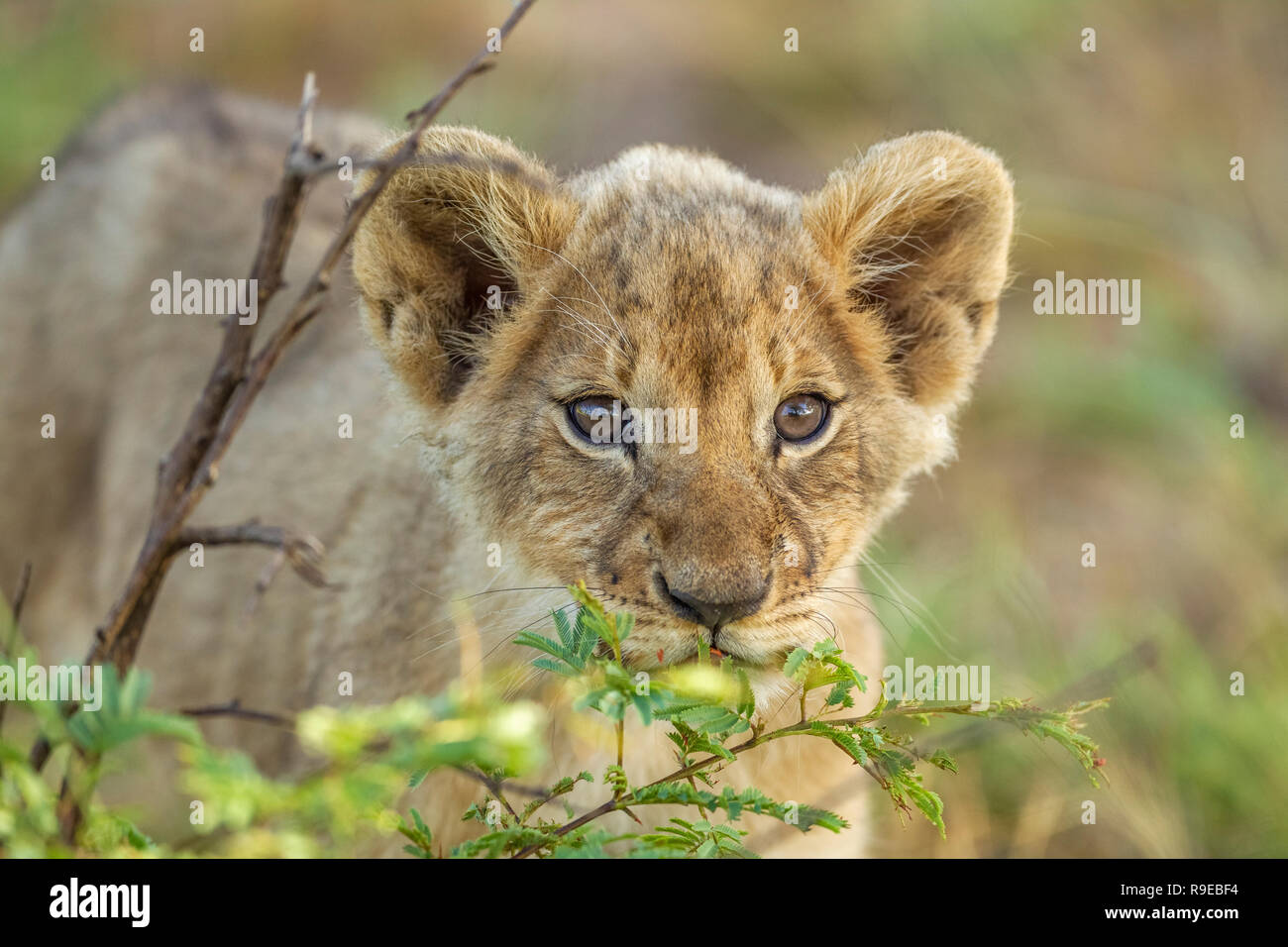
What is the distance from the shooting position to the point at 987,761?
535 cm

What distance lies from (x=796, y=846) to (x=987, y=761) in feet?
5.64

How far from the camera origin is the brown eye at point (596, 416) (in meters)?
3.40

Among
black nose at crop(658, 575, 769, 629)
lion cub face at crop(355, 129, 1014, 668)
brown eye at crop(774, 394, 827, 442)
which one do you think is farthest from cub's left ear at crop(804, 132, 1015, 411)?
black nose at crop(658, 575, 769, 629)

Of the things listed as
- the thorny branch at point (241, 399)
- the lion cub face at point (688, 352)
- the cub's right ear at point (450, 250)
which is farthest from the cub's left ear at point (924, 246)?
the thorny branch at point (241, 399)

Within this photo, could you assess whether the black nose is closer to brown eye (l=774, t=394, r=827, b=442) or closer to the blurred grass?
brown eye (l=774, t=394, r=827, b=442)

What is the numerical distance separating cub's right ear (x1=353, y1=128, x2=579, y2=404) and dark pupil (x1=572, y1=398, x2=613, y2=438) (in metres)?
0.41

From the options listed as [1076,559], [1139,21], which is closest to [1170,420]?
[1076,559]

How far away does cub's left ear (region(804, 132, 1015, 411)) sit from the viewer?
3719mm

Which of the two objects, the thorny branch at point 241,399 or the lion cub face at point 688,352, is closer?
the thorny branch at point 241,399

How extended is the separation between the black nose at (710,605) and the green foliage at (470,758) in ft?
0.32

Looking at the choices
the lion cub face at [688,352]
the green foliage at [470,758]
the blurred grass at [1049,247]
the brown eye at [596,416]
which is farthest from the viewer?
the blurred grass at [1049,247]

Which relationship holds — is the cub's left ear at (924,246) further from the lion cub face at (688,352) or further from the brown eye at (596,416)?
the brown eye at (596,416)

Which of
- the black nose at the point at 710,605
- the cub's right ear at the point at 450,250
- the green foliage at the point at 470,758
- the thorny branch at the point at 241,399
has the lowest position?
the green foliage at the point at 470,758
